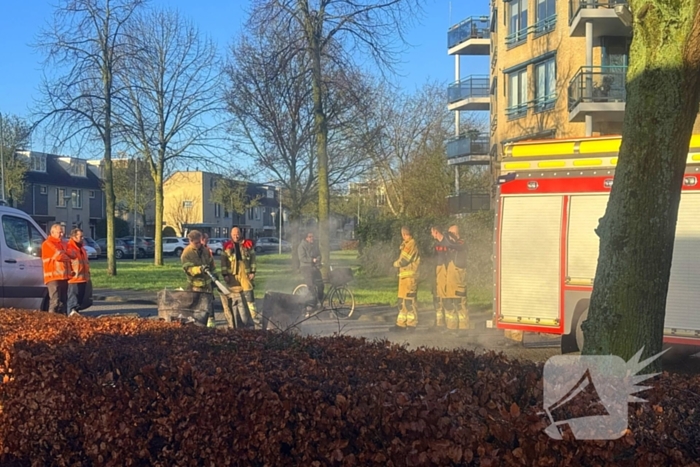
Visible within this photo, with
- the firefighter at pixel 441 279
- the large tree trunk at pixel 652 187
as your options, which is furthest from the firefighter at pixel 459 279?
the large tree trunk at pixel 652 187

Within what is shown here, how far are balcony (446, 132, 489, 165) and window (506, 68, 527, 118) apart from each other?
6.56 meters

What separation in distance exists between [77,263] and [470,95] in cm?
3046

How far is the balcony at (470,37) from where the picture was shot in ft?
128

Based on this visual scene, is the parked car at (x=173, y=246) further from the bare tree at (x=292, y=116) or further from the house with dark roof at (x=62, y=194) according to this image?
→ the bare tree at (x=292, y=116)

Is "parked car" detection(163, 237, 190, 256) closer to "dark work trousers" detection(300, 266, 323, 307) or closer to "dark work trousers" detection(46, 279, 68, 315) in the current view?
"dark work trousers" detection(300, 266, 323, 307)

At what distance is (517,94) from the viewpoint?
29.7 m

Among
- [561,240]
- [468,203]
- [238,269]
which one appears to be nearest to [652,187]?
[561,240]

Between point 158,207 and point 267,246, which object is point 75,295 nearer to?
point 158,207

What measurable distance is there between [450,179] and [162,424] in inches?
1464

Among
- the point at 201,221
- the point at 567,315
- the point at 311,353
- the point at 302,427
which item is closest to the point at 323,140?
the point at 567,315

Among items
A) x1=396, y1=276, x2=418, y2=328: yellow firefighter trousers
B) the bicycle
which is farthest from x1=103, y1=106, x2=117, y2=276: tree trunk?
x1=396, y1=276, x2=418, y2=328: yellow firefighter trousers

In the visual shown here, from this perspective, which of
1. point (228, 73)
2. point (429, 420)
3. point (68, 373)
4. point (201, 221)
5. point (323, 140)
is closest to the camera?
point (429, 420)

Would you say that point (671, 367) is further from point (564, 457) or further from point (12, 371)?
point (12, 371)

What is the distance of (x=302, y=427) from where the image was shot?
132 inches
